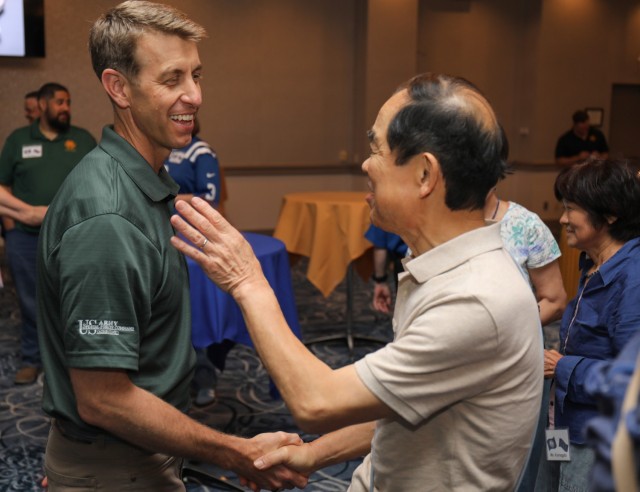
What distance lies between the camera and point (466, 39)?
463 inches

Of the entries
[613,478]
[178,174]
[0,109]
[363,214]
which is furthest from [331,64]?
[613,478]

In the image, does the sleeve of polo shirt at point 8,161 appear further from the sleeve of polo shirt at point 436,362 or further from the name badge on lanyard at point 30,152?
the sleeve of polo shirt at point 436,362

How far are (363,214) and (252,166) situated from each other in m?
5.14

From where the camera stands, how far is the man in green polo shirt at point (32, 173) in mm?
5066

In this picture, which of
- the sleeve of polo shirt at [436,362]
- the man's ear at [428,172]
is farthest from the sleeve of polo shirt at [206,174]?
the sleeve of polo shirt at [436,362]

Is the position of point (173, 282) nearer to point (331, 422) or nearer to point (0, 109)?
point (331, 422)

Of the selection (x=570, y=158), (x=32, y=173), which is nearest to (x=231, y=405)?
(x=32, y=173)

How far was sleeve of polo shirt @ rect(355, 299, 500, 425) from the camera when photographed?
50.1 inches

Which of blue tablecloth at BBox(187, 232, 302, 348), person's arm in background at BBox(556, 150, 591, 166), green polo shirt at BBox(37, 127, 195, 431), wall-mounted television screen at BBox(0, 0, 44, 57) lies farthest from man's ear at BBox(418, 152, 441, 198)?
person's arm in background at BBox(556, 150, 591, 166)

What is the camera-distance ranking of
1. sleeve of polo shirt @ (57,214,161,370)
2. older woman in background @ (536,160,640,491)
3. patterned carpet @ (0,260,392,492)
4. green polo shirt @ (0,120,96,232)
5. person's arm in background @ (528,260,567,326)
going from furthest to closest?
green polo shirt @ (0,120,96,232)
patterned carpet @ (0,260,392,492)
person's arm in background @ (528,260,567,326)
older woman in background @ (536,160,640,491)
sleeve of polo shirt @ (57,214,161,370)

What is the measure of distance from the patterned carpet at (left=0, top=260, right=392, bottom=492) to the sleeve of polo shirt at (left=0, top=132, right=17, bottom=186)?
1.27m

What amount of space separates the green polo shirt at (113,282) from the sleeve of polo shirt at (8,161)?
387cm

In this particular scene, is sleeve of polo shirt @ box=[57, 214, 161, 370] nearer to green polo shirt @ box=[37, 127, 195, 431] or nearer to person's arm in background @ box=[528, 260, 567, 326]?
green polo shirt @ box=[37, 127, 195, 431]

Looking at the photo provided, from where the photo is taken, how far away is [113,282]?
151cm
